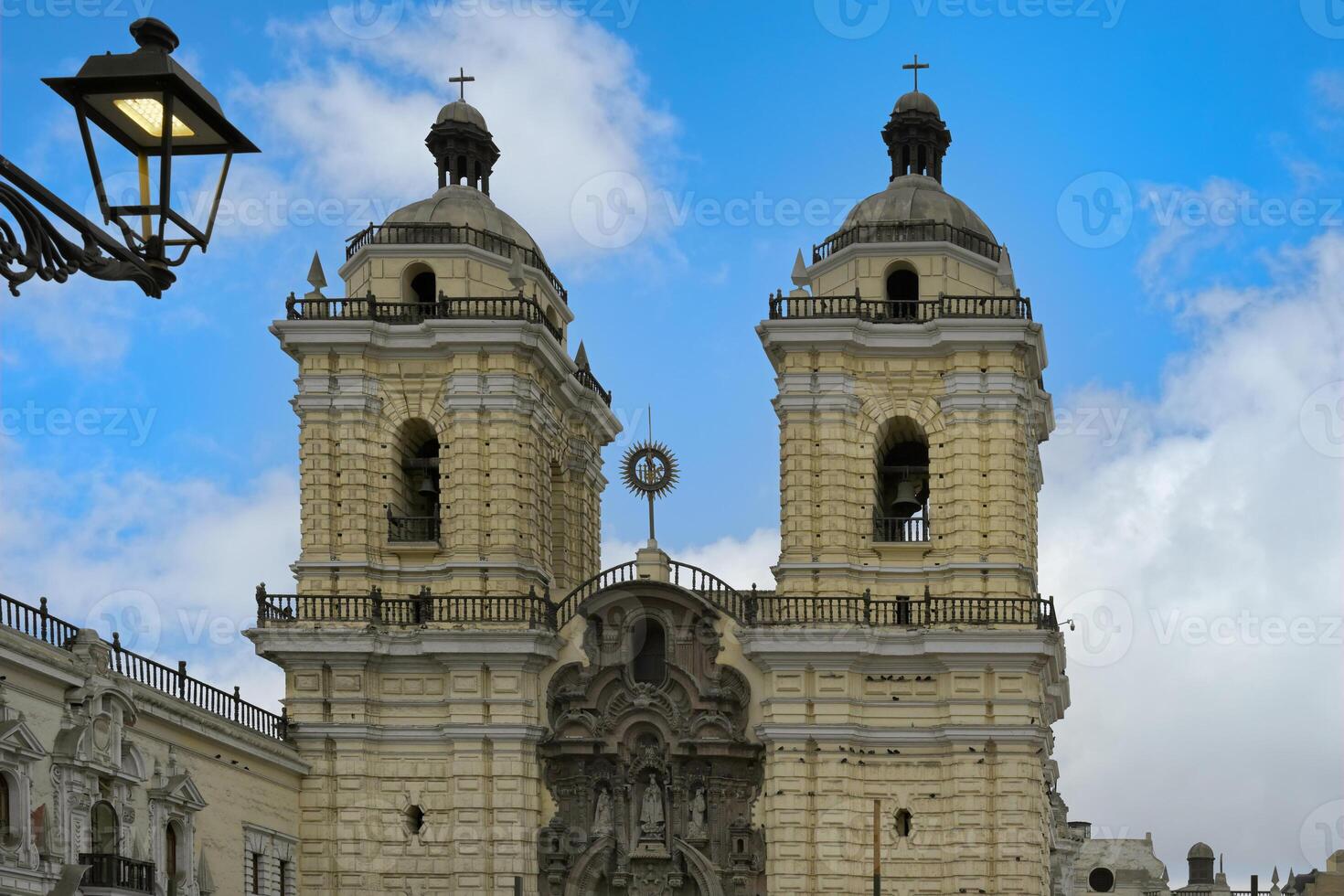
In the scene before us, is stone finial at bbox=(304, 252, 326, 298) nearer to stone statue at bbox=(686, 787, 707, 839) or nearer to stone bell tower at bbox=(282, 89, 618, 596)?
stone bell tower at bbox=(282, 89, 618, 596)

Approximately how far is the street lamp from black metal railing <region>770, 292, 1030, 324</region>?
36.5 metres

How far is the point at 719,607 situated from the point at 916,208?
921 cm

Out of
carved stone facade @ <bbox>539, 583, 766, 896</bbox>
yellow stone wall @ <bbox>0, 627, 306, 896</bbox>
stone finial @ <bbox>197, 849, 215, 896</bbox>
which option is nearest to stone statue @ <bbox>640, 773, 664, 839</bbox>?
carved stone facade @ <bbox>539, 583, 766, 896</bbox>

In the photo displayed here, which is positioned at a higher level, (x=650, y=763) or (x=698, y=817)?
(x=650, y=763)

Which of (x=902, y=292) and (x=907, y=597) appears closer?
(x=907, y=597)

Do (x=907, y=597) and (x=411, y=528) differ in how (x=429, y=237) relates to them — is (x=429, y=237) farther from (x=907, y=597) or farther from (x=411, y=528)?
(x=907, y=597)

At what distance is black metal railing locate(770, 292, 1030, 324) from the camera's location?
45938 mm

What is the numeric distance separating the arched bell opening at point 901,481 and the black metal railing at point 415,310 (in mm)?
7537

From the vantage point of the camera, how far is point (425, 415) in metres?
46.6

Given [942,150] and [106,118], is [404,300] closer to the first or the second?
[942,150]

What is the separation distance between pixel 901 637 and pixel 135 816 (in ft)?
50.8

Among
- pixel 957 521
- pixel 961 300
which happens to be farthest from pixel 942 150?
pixel 957 521

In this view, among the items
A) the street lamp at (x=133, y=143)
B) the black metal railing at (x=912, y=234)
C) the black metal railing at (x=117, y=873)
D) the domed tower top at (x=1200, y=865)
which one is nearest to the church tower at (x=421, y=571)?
the black metal railing at (x=912, y=234)

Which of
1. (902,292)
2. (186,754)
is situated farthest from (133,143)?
(902,292)
